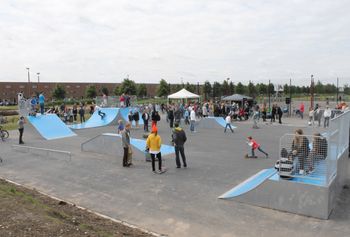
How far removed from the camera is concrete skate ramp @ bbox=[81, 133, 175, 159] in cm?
1334

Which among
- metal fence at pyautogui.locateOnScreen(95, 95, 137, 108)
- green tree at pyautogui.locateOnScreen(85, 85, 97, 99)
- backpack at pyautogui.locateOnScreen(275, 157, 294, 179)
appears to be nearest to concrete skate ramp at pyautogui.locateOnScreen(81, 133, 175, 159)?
backpack at pyautogui.locateOnScreen(275, 157, 294, 179)

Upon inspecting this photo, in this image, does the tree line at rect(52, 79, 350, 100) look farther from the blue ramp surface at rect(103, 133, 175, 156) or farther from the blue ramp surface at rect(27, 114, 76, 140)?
the blue ramp surface at rect(103, 133, 175, 156)

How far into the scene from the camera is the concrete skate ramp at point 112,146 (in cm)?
1334

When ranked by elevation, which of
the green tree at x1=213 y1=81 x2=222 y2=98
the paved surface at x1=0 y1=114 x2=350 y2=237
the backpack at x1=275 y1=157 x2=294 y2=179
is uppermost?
the green tree at x1=213 y1=81 x2=222 y2=98

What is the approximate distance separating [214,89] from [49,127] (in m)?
24.8

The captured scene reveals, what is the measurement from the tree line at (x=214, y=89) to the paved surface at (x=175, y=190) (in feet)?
85.6

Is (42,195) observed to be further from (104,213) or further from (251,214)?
(251,214)

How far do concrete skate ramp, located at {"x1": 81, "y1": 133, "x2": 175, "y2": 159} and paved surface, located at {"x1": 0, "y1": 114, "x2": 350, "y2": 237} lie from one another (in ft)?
1.28

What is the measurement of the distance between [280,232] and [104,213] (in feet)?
12.7

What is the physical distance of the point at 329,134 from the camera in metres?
7.24

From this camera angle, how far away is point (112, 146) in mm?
13789

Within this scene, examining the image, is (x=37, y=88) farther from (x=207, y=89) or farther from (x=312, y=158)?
(x=312, y=158)

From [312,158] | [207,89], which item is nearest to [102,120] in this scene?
[207,89]

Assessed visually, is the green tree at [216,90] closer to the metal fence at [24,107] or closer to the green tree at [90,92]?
the metal fence at [24,107]
